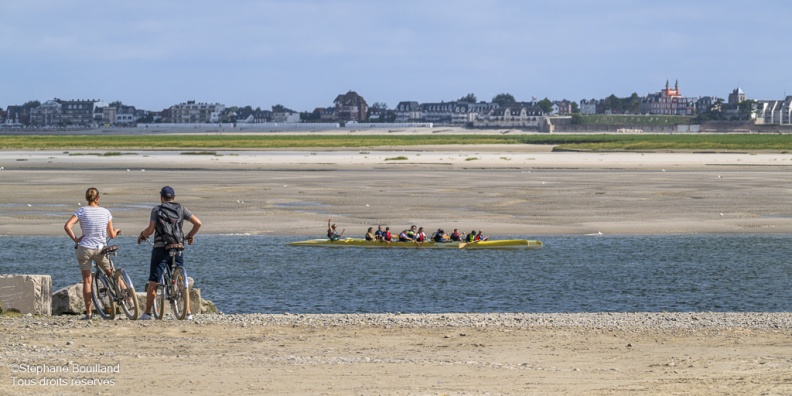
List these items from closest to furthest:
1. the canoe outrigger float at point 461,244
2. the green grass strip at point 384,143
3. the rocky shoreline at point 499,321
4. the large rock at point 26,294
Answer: the rocky shoreline at point 499,321, the large rock at point 26,294, the canoe outrigger float at point 461,244, the green grass strip at point 384,143

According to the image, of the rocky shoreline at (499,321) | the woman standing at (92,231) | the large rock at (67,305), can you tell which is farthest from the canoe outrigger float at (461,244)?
the woman standing at (92,231)

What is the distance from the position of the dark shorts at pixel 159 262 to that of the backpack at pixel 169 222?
221 millimetres

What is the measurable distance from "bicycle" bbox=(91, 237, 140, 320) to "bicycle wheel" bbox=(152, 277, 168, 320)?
0.28m

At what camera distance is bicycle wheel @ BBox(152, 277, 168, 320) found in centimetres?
1591

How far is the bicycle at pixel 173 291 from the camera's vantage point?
15.8 meters

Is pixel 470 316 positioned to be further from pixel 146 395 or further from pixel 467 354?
pixel 146 395

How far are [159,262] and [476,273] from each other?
11.2m

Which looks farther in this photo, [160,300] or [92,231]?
[160,300]

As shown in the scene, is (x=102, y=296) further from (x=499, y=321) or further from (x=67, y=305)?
(x=499, y=321)

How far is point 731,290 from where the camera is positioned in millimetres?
22656

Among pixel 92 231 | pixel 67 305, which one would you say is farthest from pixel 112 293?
pixel 67 305

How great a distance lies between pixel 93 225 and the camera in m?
15.5

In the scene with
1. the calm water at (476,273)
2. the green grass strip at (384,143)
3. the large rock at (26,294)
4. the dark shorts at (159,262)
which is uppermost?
the dark shorts at (159,262)

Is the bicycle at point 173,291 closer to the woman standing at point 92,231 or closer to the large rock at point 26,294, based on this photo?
the woman standing at point 92,231
